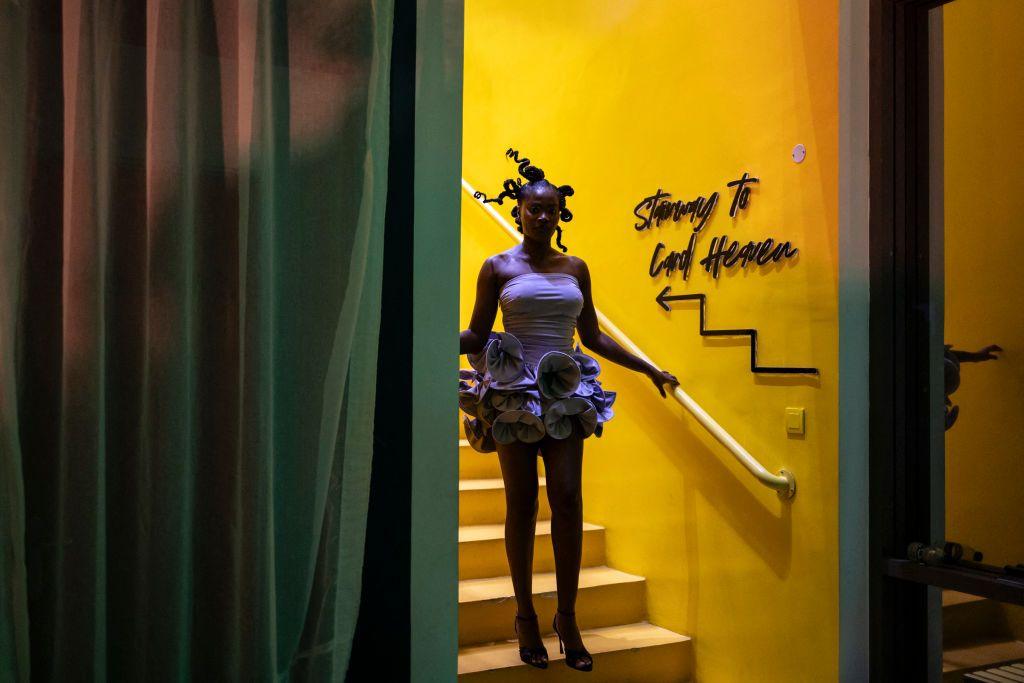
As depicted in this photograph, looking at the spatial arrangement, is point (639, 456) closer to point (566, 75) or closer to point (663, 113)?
point (663, 113)

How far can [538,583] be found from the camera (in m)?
3.63

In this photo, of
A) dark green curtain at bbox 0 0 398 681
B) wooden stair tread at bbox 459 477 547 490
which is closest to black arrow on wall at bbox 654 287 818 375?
wooden stair tread at bbox 459 477 547 490

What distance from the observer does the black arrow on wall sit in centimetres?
317

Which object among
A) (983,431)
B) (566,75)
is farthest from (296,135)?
(566,75)

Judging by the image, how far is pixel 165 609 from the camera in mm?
1744

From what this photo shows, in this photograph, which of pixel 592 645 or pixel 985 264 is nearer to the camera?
pixel 985 264

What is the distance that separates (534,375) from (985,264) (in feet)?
4.66

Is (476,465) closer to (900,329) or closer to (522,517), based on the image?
(522,517)

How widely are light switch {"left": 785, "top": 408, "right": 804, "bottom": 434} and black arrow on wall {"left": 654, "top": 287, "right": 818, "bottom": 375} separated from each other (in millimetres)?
130

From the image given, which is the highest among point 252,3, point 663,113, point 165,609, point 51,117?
point 663,113

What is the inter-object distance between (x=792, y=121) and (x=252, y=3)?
6.52ft

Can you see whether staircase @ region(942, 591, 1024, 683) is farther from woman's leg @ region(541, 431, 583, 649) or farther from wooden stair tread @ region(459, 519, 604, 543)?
wooden stair tread @ region(459, 519, 604, 543)

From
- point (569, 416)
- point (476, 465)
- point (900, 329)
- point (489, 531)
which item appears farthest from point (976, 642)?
point (476, 465)

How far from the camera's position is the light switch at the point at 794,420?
3131 mm
